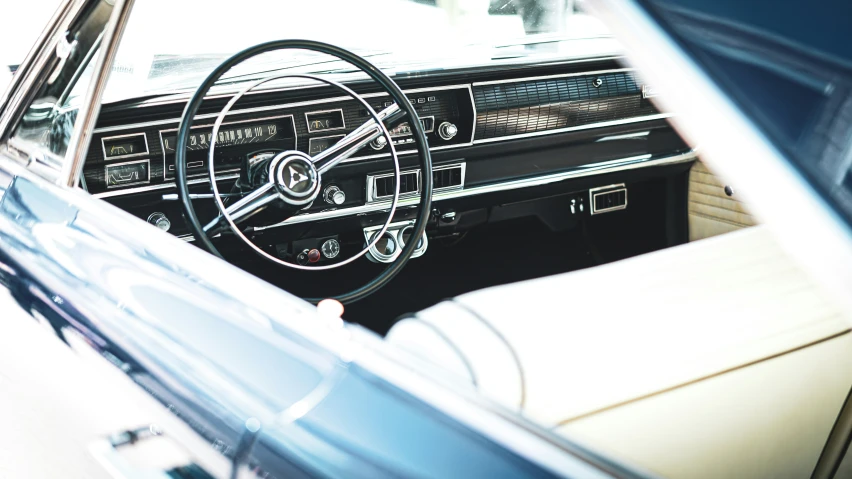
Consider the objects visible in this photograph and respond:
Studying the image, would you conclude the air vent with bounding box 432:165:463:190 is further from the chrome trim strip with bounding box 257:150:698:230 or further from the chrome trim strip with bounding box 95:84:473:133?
the chrome trim strip with bounding box 95:84:473:133

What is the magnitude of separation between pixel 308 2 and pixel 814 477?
7.49 ft

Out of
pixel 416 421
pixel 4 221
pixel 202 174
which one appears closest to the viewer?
pixel 416 421

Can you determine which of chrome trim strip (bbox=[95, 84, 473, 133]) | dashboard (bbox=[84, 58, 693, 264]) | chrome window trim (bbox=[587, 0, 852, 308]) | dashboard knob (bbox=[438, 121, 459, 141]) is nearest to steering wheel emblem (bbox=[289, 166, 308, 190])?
dashboard (bbox=[84, 58, 693, 264])

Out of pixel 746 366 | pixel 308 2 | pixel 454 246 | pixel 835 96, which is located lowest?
pixel 454 246

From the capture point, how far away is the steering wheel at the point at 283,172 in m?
1.82

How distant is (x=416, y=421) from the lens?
2.41 feet

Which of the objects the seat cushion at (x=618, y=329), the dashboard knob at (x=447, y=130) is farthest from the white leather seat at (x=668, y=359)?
the dashboard knob at (x=447, y=130)

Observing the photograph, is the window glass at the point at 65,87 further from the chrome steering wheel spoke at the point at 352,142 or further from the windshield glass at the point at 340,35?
the chrome steering wheel spoke at the point at 352,142

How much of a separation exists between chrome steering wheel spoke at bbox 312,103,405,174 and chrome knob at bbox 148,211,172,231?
0.52 m

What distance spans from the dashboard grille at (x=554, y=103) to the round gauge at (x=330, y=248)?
2.12 feet

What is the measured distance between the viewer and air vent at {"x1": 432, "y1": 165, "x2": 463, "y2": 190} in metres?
2.85

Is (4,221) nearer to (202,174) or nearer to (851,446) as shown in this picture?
(202,174)

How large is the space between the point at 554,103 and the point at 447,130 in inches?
18.1

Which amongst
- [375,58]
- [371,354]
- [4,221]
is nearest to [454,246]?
[375,58]
